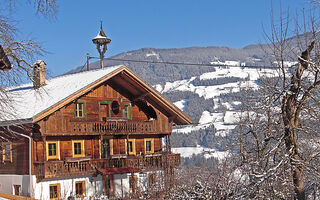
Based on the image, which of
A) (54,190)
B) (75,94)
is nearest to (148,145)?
(75,94)

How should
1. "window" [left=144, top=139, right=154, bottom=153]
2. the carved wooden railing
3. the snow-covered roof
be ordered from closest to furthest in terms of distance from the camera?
1. the snow-covered roof
2. the carved wooden railing
3. "window" [left=144, top=139, right=154, bottom=153]

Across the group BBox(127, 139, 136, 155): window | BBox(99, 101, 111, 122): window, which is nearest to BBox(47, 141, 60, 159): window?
BBox(99, 101, 111, 122): window

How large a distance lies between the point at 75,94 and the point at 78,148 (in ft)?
12.7

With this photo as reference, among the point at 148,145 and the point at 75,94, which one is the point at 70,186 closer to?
the point at 75,94

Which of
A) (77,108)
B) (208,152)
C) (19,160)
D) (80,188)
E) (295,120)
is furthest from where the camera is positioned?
(77,108)

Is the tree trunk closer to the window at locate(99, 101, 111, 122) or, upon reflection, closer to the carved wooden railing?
the carved wooden railing

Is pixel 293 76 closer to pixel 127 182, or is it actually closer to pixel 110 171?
pixel 110 171

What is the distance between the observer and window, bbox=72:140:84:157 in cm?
2826

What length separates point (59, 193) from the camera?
86.7 ft

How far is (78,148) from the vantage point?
28.6 metres

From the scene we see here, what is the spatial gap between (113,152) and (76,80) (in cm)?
553

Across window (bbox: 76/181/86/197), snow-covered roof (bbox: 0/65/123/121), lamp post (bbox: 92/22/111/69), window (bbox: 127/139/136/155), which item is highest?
lamp post (bbox: 92/22/111/69)

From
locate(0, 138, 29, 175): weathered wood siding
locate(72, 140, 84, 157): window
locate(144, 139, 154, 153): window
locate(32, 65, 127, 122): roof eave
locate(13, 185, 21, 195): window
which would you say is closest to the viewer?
locate(32, 65, 127, 122): roof eave

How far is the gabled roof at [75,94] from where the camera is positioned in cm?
2595
